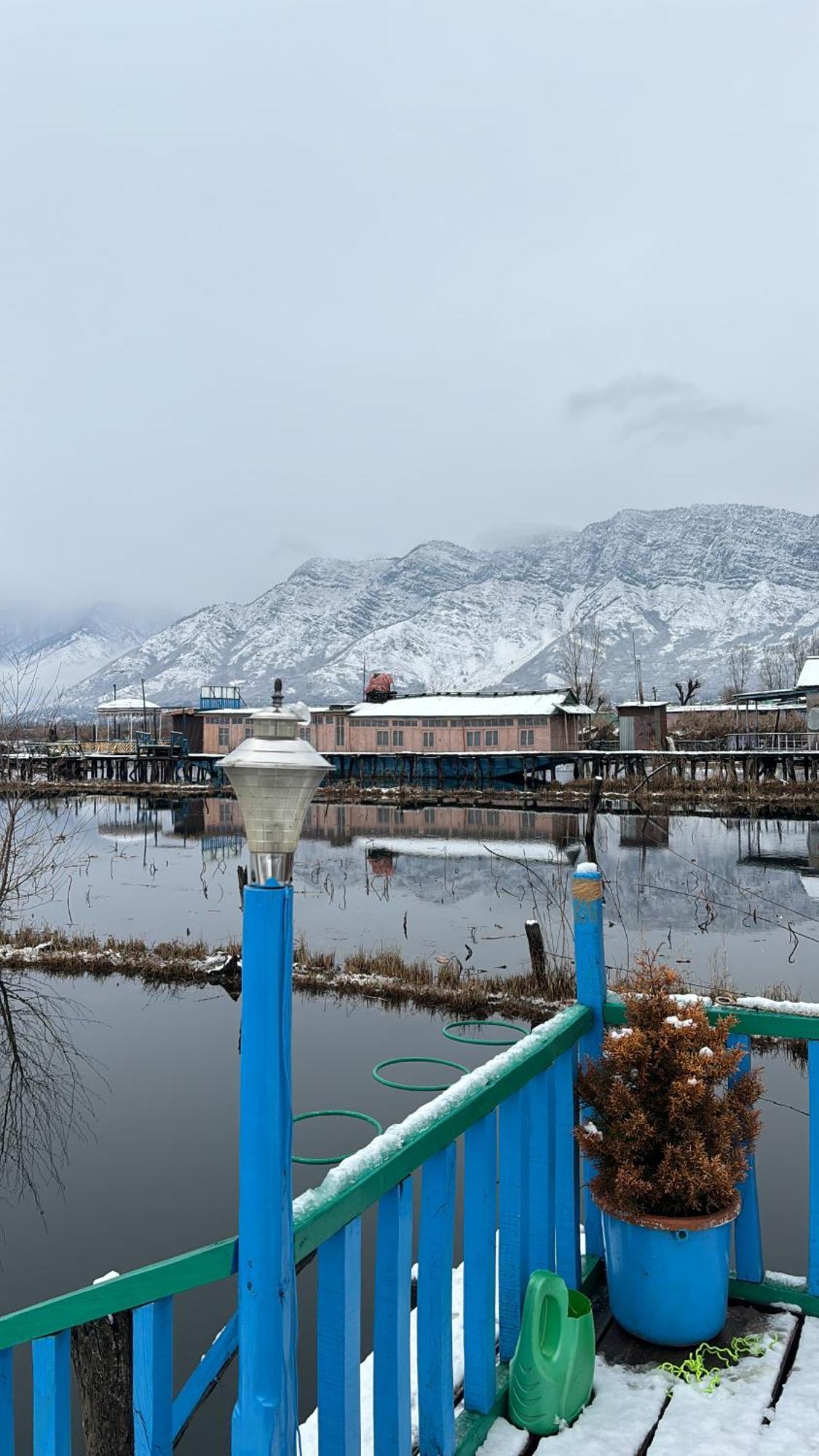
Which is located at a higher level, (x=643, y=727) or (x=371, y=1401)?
(x=643, y=727)

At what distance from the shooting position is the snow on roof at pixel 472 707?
5675 centimetres

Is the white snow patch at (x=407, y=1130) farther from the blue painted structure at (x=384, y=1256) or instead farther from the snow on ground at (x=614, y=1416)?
the snow on ground at (x=614, y=1416)

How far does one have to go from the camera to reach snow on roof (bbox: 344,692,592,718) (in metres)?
56.8

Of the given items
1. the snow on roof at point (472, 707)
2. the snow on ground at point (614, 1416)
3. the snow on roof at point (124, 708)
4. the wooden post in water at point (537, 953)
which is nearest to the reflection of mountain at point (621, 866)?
the wooden post in water at point (537, 953)

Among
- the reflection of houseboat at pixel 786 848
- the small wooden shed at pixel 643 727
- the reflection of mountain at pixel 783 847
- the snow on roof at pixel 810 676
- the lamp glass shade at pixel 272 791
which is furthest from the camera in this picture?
the small wooden shed at pixel 643 727

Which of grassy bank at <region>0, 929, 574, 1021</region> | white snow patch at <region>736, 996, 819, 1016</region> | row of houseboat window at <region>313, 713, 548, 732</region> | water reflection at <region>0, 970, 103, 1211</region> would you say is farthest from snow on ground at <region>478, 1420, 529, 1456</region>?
row of houseboat window at <region>313, 713, 548, 732</region>

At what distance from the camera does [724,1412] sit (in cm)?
277

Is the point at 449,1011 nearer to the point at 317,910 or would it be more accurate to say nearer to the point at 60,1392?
the point at 317,910

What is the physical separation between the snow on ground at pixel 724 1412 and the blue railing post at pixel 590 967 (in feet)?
2.16

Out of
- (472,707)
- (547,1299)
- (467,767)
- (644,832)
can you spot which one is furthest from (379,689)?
(547,1299)

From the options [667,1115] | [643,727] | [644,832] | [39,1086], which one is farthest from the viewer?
[643,727]

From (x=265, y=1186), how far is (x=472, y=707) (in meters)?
57.9

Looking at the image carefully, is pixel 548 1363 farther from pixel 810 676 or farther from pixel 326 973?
pixel 810 676

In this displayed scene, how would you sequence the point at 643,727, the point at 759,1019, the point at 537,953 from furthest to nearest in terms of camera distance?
the point at 643,727 < the point at 537,953 < the point at 759,1019
